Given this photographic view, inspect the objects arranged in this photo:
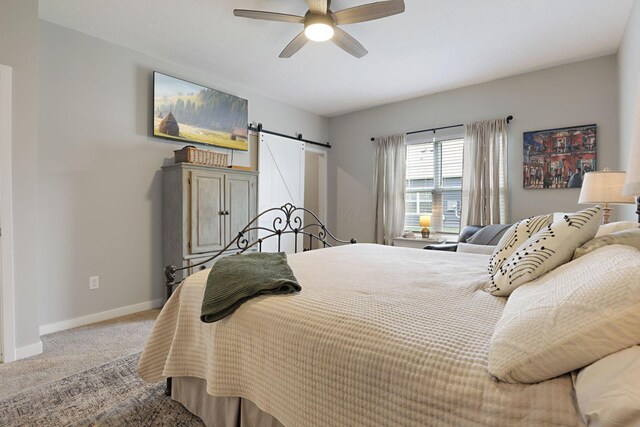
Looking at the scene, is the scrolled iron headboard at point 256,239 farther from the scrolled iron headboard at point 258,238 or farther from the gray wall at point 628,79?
the gray wall at point 628,79

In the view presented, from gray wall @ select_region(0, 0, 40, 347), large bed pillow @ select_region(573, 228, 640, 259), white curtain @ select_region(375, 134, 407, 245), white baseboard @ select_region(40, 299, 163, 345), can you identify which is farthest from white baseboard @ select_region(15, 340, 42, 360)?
white curtain @ select_region(375, 134, 407, 245)

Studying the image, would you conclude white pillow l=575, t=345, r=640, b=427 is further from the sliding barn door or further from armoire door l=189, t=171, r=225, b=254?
the sliding barn door

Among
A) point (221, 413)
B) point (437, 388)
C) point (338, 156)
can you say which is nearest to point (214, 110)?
point (338, 156)

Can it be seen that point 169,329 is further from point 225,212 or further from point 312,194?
point 312,194

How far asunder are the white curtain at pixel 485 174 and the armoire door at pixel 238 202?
105 inches

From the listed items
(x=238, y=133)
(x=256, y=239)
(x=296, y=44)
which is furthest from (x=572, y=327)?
(x=238, y=133)

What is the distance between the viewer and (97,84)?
3.05 meters

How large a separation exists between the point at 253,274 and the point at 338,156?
173 inches

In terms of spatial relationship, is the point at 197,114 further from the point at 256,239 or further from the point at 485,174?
the point at 485,174

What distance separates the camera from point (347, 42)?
2604mm

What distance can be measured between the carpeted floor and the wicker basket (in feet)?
5.66

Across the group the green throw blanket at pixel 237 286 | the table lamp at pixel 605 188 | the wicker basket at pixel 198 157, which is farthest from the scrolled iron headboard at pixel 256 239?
the table lamp at pixel 605 188

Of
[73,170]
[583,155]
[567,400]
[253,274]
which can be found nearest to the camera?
[567,400]

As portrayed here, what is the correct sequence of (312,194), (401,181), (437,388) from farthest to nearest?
(312,194) → (401,181) → (437,388)
